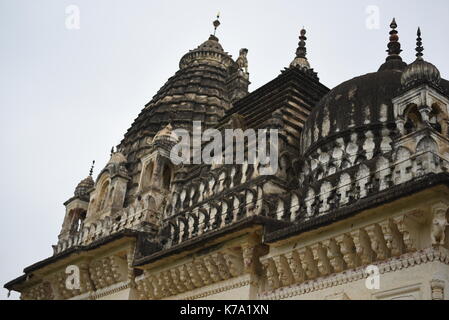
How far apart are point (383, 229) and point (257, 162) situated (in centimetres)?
369

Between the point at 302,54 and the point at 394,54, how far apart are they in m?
4.64

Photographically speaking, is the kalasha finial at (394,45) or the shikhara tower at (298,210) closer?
the shikhara tower at (298,210)

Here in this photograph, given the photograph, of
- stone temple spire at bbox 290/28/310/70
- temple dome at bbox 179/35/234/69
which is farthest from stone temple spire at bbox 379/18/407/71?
temple dome at bbox 179/35/234/69

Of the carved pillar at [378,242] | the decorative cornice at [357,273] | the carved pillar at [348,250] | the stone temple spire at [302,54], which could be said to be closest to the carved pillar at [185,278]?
the decorative cornice at [357,273]

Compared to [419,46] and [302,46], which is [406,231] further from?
[302,46]

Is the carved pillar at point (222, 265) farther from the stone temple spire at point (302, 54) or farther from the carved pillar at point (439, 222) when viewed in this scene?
the stone temple spire at point (302, 54)

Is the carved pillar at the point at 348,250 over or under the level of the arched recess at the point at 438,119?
under

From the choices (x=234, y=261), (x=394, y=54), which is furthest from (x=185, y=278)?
(x=394, y=54)

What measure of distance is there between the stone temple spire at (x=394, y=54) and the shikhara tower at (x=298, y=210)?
3 centimetres

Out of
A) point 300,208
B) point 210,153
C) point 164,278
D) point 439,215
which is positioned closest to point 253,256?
point 300,208

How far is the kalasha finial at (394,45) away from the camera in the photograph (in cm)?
1537

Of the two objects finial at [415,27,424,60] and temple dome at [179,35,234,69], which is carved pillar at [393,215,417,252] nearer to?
finial at [415,27,424,60]

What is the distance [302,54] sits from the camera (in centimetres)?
1969

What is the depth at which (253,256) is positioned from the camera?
12016mm
